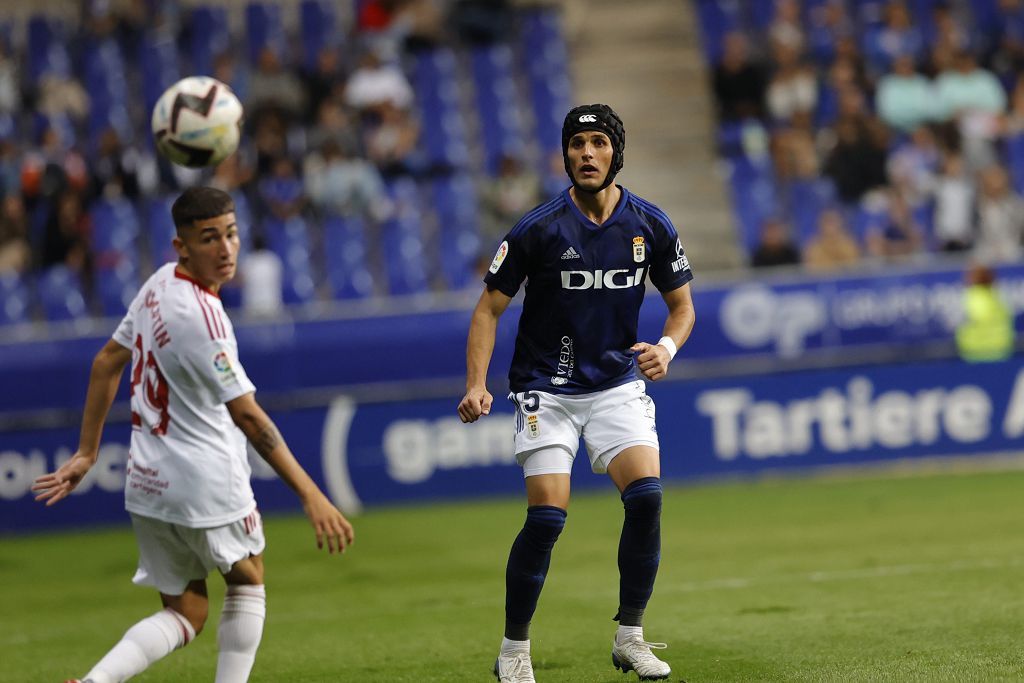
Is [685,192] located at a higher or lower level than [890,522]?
higher

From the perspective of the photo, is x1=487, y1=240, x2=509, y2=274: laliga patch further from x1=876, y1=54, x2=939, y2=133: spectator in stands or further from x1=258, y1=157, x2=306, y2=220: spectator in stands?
x1=876, y1=54, x2=939, y2=133: spectator in stands

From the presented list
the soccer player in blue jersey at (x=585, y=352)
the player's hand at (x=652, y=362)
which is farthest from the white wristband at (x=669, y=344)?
the player's hand at (x=652, y=362)

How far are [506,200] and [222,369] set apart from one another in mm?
12049

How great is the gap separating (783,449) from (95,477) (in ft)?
20.5

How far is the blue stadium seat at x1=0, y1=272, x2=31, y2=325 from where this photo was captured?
1656 cm

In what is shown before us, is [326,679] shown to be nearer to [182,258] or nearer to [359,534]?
[182,258]

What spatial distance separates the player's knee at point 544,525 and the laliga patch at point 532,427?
313 millimetres

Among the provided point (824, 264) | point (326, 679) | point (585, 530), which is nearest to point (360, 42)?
point (824, 264)

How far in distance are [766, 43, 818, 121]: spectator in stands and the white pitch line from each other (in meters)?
10.5

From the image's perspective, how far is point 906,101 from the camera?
61.6 ft

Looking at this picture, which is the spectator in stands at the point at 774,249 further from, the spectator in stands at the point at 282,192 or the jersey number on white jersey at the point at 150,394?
the jersey number on white jersey at the point at 150,394

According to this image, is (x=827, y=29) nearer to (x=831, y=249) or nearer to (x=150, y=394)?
(x=831, y=249)

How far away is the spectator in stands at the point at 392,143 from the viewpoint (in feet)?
59.2

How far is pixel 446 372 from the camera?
46.6 ft
